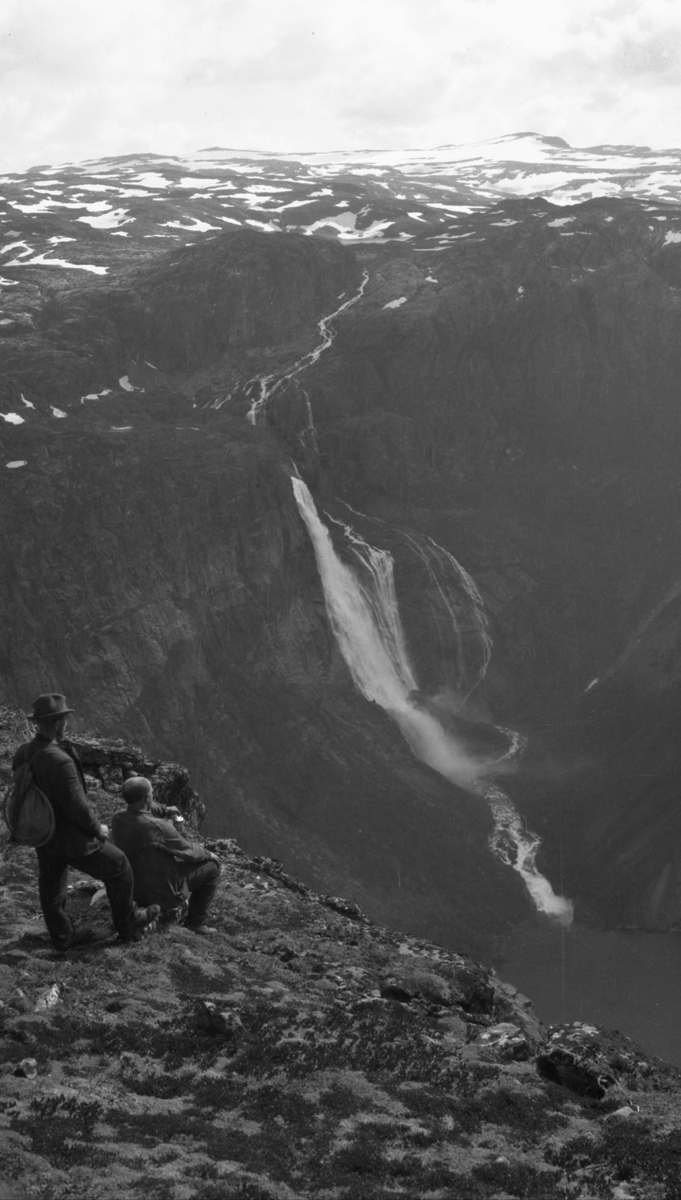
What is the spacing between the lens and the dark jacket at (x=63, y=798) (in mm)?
16812

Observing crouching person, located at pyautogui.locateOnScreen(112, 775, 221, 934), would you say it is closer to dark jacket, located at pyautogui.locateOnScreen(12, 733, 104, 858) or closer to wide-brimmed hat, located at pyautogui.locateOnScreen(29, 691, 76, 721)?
dark jacket, located at pyautogui.locateOnScreen(12, 733, 104, 858)

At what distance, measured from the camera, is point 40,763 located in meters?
16.8

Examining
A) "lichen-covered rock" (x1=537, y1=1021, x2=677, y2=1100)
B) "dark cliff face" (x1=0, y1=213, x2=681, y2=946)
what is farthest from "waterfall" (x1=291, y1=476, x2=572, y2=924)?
"lichen-covered rock" (x1=537, y1=1021, x2=677, y2=1100)

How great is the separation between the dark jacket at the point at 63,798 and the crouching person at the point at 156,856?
4.19 ft

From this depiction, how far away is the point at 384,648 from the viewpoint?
99.5 m

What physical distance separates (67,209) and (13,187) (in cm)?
2513

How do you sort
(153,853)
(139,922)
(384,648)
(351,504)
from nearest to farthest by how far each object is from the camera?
(139,922), (153,853), (384,648), (351,504)

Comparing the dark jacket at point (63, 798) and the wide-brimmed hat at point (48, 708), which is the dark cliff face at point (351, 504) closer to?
the dark jacket at point (63, 798)

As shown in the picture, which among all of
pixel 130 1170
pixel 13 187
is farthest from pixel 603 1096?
pixel 13 187

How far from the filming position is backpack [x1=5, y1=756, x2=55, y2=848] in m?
16.8

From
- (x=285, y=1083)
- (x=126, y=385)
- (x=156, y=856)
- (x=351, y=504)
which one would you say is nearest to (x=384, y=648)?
(x=351, y=504)

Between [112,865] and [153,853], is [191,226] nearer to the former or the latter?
[153,853]

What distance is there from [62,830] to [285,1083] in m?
4.69

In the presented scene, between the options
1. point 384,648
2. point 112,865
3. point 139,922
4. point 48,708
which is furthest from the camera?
point 384,648
